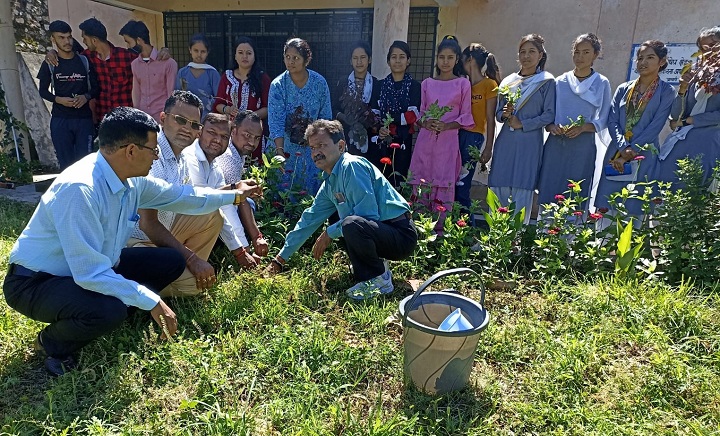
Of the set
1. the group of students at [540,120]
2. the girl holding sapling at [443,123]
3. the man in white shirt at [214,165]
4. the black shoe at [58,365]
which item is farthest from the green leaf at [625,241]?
the black shoe at [58,365]

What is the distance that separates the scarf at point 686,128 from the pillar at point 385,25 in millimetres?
2994

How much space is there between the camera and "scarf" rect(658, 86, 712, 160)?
12.8 feet

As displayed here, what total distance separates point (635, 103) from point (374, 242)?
8.71ft

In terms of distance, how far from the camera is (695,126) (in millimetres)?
4004

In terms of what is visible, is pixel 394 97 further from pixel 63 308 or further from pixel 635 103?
pixel 63 308

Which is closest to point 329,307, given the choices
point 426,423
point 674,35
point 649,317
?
point 426,423

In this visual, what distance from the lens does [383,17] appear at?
18.2 ft

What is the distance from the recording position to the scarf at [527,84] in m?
4.11

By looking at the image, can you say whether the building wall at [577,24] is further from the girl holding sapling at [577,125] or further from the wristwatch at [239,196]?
the wristwatch at [239,196]

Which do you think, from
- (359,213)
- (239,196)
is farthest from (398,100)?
(239,196)

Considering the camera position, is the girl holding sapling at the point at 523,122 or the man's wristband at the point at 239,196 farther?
the girl holding sapling at the point at 523,122

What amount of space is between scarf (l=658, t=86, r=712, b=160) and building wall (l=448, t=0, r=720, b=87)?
2.44 m

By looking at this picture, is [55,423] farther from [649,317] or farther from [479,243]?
[649,317]

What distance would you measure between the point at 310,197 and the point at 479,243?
142 centimetres
